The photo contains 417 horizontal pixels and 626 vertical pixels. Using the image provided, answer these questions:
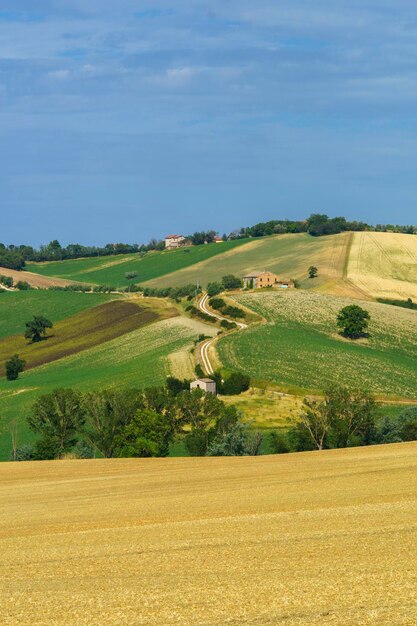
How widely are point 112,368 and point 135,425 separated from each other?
129 ft

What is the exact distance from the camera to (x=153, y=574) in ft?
74.5

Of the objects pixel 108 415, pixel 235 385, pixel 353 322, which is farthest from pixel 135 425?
pixel 353 322

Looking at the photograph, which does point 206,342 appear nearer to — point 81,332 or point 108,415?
point 81,332

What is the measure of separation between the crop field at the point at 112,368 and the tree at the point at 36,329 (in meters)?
19.4

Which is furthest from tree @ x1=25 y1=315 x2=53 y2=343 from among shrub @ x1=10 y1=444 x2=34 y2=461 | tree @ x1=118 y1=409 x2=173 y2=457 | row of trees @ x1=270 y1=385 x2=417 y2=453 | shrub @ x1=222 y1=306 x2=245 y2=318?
row of trees @ x1=270 y1=385 x2=417 y2=453

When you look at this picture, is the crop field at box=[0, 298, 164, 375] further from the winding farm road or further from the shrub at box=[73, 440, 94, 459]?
the shrub at box=[73, 440, 94, 459]

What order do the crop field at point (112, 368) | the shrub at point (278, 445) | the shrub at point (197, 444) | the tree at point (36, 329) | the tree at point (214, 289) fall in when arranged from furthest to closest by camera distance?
the tree at point (214, 289) → the tree at point (36, 329) → the crop field at point (112, 368) → the shrub at point (197, 444) → the shrub at point (278, 445)

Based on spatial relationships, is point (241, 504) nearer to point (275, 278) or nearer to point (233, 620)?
point (233, 620)

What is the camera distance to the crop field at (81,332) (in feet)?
468

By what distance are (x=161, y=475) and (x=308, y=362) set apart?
63.7 metres

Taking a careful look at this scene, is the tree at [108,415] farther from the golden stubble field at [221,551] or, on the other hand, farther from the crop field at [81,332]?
the crop field at [81,332]

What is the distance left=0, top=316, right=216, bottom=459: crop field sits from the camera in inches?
4250

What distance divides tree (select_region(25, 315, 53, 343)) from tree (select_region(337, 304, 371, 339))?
163 feet

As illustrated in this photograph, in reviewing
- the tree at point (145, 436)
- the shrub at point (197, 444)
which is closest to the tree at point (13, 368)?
the tree at point (145, 436)
